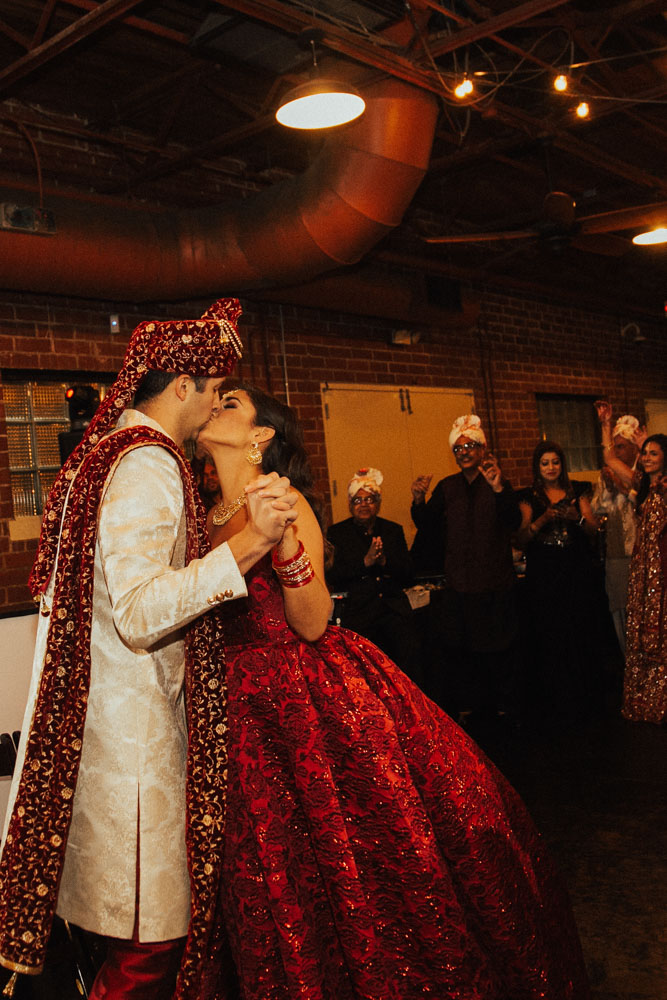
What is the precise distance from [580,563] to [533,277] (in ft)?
12.6

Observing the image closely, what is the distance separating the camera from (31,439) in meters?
4.74

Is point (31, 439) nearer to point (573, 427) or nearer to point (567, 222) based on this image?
point (567, 222)

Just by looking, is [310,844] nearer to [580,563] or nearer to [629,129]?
[580,563]

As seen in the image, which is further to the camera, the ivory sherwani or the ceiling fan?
the ceiling fan

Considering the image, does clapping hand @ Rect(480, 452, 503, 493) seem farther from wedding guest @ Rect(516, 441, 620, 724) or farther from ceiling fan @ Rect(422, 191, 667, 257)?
ceiling fan @ Rect(422, 191, 667, 257)

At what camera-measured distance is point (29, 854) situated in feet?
5.14

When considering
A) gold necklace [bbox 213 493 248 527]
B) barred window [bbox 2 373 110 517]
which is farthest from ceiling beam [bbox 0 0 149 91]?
gold necklace [bbox 213 493 248 527]

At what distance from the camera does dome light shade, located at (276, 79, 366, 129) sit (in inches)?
131

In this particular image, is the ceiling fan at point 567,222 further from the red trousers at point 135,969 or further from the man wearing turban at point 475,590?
the red trousers at point 135,969

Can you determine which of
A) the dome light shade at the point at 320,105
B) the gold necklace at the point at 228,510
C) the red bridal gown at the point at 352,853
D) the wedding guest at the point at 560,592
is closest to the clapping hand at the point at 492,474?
the wedding guest at the point at 560,592

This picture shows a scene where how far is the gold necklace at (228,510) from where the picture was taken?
214 centimetres

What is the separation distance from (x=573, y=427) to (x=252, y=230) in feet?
16.7

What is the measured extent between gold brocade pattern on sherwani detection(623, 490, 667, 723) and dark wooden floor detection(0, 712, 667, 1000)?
120 mm

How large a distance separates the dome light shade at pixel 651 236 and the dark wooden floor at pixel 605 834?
2.71 m
